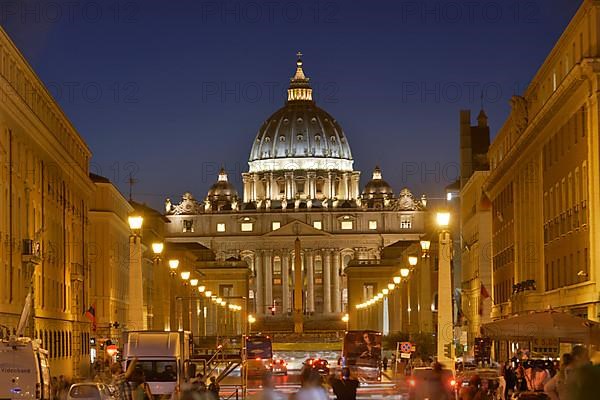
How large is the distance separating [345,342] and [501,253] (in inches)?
491

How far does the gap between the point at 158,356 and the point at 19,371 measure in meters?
13.8

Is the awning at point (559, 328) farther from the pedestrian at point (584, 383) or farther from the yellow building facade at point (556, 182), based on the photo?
the pedestrian at point (584, 383)

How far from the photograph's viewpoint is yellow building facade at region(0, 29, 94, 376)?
A: 203 feet

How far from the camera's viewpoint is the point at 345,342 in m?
94.7

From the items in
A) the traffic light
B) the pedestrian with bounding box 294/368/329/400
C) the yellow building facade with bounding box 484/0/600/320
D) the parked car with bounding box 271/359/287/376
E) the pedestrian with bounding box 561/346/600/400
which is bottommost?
the parked car with bounding box 271/359/287/376

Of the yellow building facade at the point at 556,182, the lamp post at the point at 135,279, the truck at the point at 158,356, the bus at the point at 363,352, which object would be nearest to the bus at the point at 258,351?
the bus at the point at 363,352

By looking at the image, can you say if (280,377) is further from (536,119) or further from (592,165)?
(592,165)

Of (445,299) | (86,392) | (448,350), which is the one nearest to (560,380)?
(86,392)

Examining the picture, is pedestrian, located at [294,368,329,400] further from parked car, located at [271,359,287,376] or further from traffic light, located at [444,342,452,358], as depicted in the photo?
parked car, located at [271,359,287,376]

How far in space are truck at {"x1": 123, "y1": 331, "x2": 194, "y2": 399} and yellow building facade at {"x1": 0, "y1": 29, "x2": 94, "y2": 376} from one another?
7065 mm

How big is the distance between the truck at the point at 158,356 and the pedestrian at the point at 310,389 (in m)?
26.4

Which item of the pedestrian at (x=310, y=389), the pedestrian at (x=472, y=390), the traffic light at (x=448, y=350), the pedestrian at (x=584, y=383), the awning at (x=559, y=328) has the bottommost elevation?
the pedestrian at (x=472, y=390)

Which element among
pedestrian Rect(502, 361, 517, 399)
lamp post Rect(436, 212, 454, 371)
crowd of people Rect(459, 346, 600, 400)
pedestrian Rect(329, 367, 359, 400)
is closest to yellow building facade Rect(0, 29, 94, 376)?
lamp post Rect(436, 212, 454, 371)

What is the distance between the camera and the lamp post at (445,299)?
1817 inches
